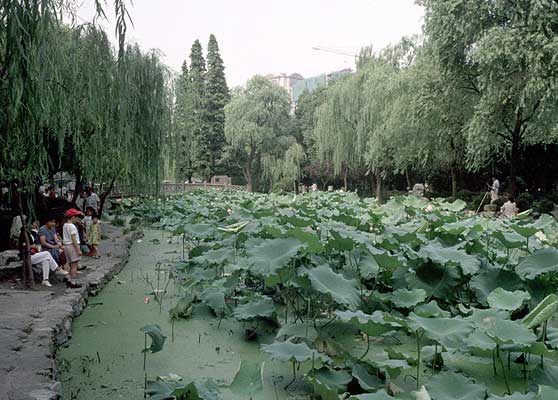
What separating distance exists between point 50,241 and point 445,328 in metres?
5.02

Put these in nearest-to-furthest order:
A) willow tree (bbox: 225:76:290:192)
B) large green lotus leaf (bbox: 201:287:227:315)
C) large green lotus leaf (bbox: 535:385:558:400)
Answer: large green lotus leaf (bbox: 535:385:558:400) → large green lotus leaf (bbox: 201:287:227:315) → willow tree (bbox: 225:76:290:192)

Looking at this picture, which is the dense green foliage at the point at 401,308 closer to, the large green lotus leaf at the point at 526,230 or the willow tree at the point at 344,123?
the large green lotus leaf at the point at 526,230

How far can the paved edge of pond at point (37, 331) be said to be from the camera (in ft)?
9.36

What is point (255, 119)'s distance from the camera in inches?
1245

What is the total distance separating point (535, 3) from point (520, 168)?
10.2 metres

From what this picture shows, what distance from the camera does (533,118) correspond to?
→ 562 inches

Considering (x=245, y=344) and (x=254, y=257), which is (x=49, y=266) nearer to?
(x=245, y=344)

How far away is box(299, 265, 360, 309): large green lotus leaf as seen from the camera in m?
3.03

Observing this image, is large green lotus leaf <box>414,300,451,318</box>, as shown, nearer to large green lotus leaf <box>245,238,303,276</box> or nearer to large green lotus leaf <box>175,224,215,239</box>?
large green lotus leaf <box>245,238,303,276</box>

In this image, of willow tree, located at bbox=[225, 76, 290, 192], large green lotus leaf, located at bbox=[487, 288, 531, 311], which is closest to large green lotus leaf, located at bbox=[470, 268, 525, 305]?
large green lotus leaf, located at bbox=[487, 288, 531, 311]

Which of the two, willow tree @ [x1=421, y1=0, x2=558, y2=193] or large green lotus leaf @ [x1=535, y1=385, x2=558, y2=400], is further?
willow tree @ [x1=421, y1=0, x2=558, y2=193]

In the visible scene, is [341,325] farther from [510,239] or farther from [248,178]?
[248,178]

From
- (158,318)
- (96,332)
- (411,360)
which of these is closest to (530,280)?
(411,360)

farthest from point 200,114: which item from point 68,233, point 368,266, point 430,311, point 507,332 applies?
point 507,332
